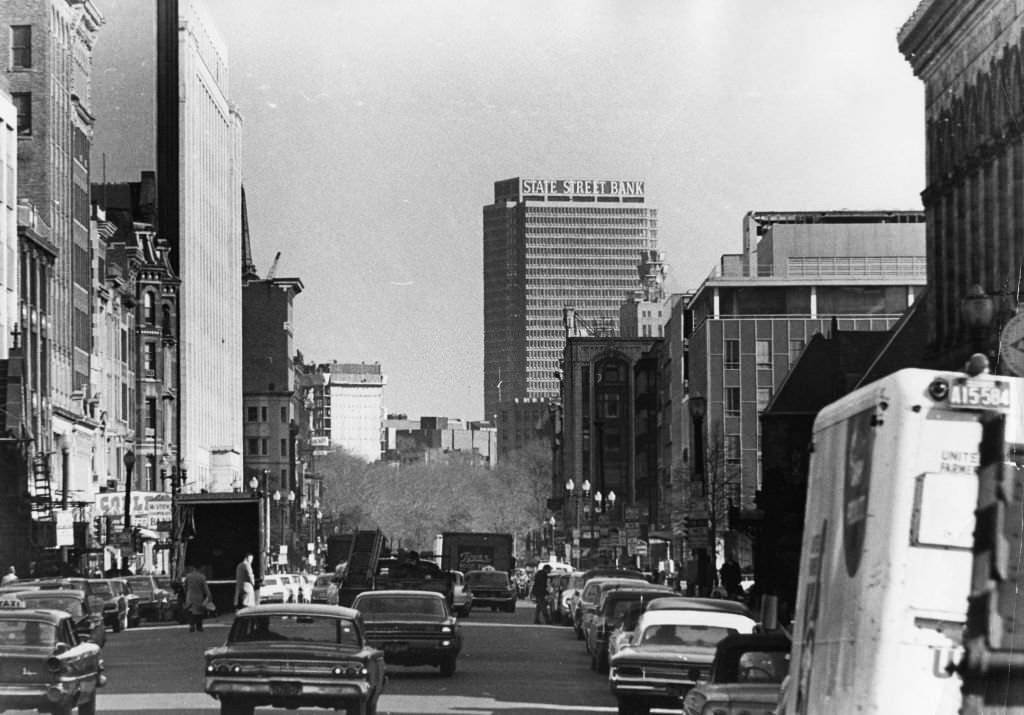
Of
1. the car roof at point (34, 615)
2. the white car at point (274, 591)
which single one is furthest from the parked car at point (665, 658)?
the white car at point (274, 591)

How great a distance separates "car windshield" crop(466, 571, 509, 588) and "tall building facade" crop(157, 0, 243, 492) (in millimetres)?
51023

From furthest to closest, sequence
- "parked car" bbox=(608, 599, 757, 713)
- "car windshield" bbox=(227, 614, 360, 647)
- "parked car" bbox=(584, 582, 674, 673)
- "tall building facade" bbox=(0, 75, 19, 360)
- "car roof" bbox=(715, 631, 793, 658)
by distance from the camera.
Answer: "tall building facade" bbox=(0, 75, 19, 360)
"parked car" bbox=(584, 582, 674, 673)
"parked car" bbox=(608, 599, 757, 713)
"car windshield" bbox=(227, 614, 360, 647)
"car roof" bbox=(715, 631, 793, 658)

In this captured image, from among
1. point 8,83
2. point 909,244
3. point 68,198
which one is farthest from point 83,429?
point 909,244

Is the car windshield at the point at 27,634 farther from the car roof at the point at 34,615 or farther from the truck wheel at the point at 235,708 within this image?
the truck wheel at the point at 235,708

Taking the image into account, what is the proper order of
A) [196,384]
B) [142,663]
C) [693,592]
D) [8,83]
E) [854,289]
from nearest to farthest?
[142,663] < [693,592] < [8,83] < [854,289] < [196,384]

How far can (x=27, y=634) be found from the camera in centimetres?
2528

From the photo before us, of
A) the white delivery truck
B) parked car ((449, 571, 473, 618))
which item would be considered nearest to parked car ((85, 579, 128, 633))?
parked car ((449, 571, 473, 618))

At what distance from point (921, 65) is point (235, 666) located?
44.5 metres

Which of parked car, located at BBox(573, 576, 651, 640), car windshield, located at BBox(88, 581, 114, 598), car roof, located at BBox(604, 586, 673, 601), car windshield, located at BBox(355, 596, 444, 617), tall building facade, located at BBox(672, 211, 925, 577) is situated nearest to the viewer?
car windshield, located at BBox(355, 596, 444, 617)

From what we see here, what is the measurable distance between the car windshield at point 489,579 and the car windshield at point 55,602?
36141mm

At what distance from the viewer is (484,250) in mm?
172000

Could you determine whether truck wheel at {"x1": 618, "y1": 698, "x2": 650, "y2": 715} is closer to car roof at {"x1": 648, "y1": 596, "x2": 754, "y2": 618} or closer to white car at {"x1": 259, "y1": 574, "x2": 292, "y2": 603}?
car roof at {"x1": 648, "y1": 596, "x2": 754, "y2": 618}

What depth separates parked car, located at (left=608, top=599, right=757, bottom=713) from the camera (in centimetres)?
2647

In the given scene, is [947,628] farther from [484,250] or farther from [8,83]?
[484,250]
